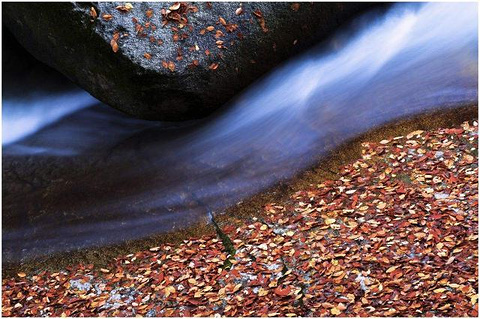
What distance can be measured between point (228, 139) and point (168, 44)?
123 cm

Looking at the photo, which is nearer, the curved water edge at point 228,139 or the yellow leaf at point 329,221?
the yellow leaf at point 329,221

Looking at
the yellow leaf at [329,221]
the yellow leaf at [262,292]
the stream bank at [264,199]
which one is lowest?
the yellow leaf at [262,292]

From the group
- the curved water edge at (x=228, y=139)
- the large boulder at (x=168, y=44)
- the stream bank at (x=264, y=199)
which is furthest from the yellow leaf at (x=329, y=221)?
the large boulder at (x=168, y=44)

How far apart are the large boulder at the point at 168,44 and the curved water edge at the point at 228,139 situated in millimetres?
264

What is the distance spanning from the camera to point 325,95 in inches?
254

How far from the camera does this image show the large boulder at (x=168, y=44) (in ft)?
19.0

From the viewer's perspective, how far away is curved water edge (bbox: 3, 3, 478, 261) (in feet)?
18.7

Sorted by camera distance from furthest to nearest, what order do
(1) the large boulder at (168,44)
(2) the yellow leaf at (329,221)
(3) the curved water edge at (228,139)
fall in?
(1) the large boulder at (168,44) → (3) the curved water edge at (228,139) → (2) the yellow leaf at (329,221)

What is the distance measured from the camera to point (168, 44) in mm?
5945

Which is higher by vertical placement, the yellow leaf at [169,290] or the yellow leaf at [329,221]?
the yellow leaf at [329,221]

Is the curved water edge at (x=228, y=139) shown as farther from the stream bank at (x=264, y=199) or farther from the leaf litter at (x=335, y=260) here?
the leaf litter at (x=335, y=260)

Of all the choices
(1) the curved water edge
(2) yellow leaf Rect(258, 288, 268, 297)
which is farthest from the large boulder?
(2) yellow leaf Rect(258, 288, 268, 297)

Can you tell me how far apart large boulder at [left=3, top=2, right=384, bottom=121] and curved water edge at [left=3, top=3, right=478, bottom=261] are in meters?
0.26

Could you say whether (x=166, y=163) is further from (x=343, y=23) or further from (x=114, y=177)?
(x=343, y=23)
